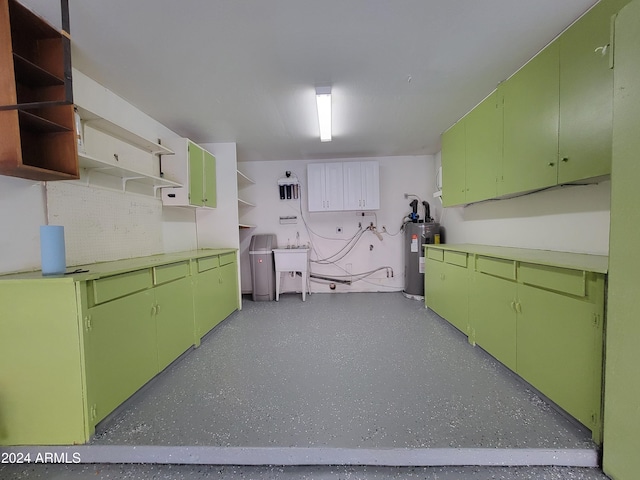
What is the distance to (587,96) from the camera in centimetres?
152

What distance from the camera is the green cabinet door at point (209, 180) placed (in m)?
3.28

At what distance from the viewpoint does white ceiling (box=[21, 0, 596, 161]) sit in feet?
4.83

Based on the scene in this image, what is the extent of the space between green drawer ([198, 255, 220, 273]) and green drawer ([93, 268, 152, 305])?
786 mm

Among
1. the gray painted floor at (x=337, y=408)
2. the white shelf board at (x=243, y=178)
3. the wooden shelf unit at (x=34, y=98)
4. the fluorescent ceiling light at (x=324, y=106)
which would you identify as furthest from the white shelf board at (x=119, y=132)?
the gray painted floor at (x=337, y=408)

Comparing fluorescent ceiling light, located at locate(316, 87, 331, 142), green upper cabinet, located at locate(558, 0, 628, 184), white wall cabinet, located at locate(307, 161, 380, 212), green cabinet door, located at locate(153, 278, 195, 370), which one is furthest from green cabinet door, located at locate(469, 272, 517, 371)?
green cabinet door, located at locate(153, 278, 195, 370)

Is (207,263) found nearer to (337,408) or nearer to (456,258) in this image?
(337,408)

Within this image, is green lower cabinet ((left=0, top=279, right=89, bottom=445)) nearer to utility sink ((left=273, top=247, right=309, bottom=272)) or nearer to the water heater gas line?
utility sink ((left=273, top=247, right=309, bottom=272))

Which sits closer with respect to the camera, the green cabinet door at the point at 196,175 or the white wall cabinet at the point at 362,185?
the green cabinet door at the point at 196,175

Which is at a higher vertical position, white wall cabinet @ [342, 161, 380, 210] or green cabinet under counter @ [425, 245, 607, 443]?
white wall cabinet @ [342, 161, 380, 210]

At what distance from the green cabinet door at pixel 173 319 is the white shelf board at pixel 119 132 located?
1.38 m

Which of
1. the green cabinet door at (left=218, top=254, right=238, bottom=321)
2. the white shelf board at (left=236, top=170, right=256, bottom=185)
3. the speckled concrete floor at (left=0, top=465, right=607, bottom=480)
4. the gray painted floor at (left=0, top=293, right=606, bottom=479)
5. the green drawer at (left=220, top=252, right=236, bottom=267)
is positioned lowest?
the speckled concrete floor at (left=0, top=465, right=607, bottom=480)

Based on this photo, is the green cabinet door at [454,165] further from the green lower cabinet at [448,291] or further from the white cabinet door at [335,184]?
the white cabinet door at [335,184]

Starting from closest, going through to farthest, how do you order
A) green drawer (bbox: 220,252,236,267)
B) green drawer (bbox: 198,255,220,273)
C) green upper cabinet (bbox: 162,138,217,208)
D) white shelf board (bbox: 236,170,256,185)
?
1. green drawer (bbox: 198,255,220,273)
2. green upper cabinet (bbox: 162,138,217,208)
3. green drawer (bbox: 220,252,236,267)
4. white shelf board (bbox: 236,170,256,185)

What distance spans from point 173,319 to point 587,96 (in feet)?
10.9
